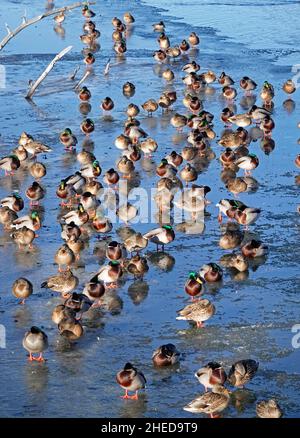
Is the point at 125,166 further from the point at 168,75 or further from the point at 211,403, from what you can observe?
the point at 211,403

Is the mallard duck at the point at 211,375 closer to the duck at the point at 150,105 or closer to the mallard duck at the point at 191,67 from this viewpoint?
the duck at the point at 150,105

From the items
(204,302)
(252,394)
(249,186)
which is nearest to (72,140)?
(249,186)

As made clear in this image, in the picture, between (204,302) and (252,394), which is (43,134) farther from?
(252,394)

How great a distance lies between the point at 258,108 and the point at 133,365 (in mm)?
15139

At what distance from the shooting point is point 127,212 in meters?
22.6

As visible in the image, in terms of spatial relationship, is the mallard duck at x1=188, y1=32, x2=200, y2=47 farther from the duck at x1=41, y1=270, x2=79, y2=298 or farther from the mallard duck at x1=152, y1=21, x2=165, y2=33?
the duck at x1=41, y1=270, x2=79, y2=298

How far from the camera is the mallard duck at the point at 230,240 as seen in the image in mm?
21141

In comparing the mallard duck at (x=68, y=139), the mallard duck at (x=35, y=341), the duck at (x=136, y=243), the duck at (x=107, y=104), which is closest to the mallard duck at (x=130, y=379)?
the mallard duck at (x=35, y=341)

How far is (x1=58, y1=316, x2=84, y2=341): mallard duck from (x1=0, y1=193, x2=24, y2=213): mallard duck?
6.17m

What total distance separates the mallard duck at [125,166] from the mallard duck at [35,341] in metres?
9.59

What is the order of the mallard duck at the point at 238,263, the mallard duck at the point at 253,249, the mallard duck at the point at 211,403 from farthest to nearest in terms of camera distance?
the mallard duck at the point at 253,249 < the mallard duck at the point at 238,263 < the mallard duck at the point at 211,403

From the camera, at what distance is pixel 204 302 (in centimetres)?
1772

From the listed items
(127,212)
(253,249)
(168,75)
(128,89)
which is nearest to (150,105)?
(128,89)
